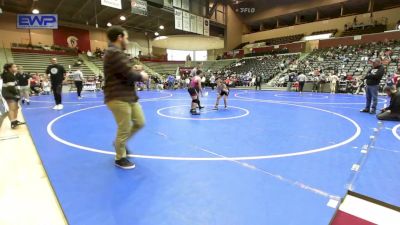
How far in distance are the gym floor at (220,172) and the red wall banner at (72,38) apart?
1131 inches

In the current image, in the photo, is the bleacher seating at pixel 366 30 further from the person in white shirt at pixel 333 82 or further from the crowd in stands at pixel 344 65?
the person in white shirt at pixel 333 82

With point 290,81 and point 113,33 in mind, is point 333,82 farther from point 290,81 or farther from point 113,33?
point 113,33

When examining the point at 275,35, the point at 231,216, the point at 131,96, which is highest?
the point at 275,35

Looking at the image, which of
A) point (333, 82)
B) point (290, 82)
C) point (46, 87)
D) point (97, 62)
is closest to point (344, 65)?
point (290, 82)

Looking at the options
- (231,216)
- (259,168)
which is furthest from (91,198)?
(259,168)

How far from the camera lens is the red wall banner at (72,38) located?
99.4 ft

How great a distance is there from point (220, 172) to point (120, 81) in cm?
172

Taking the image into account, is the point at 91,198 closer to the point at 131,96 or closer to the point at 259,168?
the point at 131,96

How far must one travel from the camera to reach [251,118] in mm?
7363

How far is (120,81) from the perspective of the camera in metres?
3.33

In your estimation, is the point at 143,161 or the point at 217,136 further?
the point at 217,136

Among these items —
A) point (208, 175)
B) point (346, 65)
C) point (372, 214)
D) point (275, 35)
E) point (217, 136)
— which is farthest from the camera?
point (275, 35)

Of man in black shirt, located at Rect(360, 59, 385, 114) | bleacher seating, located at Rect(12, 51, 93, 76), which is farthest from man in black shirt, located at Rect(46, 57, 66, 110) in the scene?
bleacher seating, located at Rect(12, 51, 93, 76)

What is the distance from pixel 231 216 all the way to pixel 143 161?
182 cm
